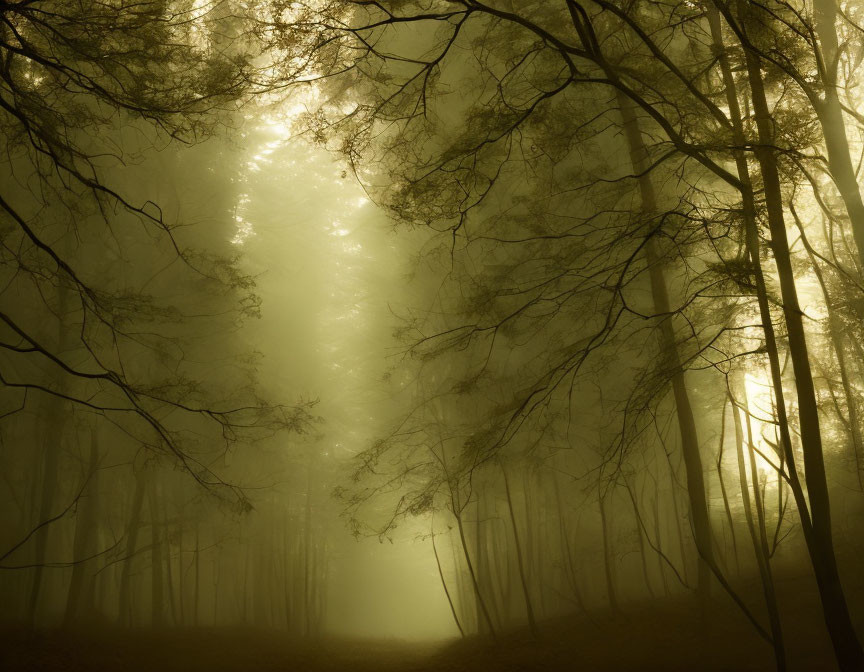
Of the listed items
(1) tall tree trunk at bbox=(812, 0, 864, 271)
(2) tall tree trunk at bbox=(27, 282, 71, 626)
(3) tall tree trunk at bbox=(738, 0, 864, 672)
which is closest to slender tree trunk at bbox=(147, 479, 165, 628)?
(2) tall tree trunk at bbox=(27, 282, 71, 626)

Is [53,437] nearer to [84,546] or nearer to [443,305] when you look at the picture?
[84,546]

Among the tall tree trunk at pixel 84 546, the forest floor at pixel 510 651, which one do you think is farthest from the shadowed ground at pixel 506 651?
the tall tree trunk at pixel 84 546

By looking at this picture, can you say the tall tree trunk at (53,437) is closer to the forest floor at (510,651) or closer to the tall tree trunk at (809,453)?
the forest floor at (510,651)

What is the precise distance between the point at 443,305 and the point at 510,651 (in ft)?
16.1

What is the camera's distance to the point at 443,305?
880 cm

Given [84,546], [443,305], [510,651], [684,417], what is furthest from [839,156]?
[84,546]

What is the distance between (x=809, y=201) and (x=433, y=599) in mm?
20204

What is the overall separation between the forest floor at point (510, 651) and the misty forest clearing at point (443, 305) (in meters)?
0.06

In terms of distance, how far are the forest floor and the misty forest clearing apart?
58mm

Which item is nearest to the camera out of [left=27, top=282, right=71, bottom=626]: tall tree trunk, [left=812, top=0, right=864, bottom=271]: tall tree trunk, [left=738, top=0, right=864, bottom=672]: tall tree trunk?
[left=738, top=0, right=864, bottom=672]: tall tree trunk

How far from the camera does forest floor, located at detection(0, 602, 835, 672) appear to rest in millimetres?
4730

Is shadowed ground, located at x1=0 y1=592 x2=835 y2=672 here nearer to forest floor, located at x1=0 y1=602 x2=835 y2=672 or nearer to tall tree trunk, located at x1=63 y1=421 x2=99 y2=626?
forest floor, located at x1=0 y1=602 x2=835 y2=672

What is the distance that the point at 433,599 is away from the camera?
22641mm

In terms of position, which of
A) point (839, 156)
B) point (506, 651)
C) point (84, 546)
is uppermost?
point (839, 156)
